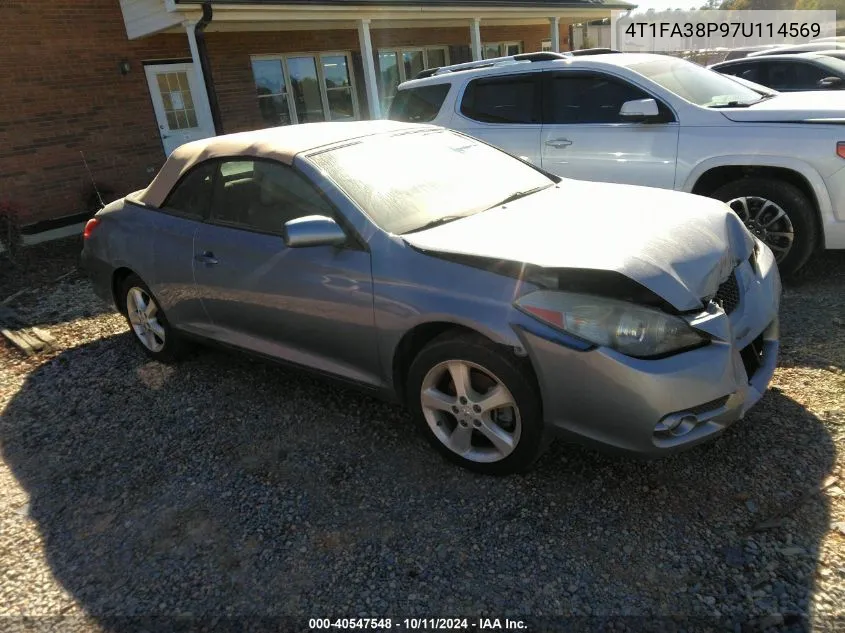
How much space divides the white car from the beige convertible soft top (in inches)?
87.4

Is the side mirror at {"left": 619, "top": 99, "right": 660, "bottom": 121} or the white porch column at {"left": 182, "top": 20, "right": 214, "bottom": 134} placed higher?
the white porch column at {"left": 182, "top": 20, "right": 214, "bottom": 134}

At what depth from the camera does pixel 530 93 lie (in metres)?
5.98

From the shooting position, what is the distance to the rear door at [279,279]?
3.15 m

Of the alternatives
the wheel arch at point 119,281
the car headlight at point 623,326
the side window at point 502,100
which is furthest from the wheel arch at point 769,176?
the wheel arch at point 119,281

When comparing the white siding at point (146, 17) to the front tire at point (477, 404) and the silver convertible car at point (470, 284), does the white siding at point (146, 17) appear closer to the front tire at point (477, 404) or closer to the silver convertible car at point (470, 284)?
the silver convertible car at point (470, 284)

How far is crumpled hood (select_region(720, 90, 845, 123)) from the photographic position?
4.58 metres

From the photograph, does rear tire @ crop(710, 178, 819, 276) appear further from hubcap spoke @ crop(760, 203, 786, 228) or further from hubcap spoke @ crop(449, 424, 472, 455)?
hubcap spoke @ crop(449, 424, 472, 455)

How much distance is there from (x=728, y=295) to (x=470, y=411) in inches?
50.5

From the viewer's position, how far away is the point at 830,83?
28.6ft

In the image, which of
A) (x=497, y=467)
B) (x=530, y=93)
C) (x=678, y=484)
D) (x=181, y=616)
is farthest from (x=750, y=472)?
(x=530, y=93)

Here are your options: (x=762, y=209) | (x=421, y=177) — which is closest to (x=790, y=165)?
(x=762, y=209)

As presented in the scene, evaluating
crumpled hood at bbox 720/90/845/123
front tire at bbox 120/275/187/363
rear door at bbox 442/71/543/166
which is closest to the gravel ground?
front tire at bbox 120/275/187/363

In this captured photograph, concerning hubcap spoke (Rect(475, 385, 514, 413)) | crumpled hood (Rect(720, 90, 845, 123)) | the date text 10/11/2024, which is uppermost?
crumpled hood (Rect(720, 90, 845, 123))

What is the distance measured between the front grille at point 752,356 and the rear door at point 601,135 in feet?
8.52
